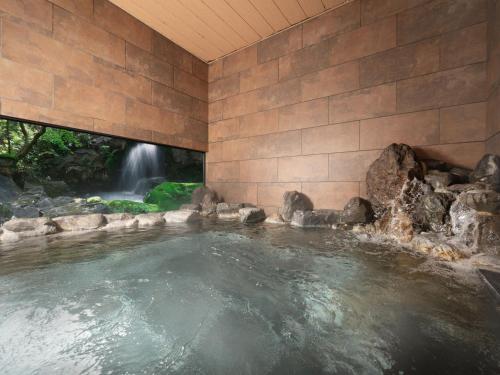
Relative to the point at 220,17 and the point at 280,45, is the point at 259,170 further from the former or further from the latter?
the point at 220,17

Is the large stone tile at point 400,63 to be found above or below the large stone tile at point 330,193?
above

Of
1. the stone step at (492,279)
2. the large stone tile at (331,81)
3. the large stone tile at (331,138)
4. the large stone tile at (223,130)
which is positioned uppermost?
the large stone tile at (331,81)

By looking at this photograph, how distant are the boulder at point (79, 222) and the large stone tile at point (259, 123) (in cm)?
363

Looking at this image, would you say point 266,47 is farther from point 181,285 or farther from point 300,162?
point 181,285

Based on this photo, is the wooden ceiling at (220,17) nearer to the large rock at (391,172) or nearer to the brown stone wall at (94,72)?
the brown stone wall at (94,72)

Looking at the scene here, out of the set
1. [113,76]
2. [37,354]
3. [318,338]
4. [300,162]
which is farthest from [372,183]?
[113,76]

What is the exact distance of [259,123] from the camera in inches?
215

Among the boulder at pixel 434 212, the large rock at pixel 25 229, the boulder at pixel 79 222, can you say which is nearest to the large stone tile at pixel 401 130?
the boulder at pixel 434 212

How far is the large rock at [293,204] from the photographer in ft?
14.8

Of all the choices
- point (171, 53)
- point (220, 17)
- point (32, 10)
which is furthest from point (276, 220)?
point (32, 10)

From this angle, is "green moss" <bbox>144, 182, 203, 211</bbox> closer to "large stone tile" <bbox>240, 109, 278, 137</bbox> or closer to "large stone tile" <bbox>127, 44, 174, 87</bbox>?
"large stone tile" <bbox>240, 109, 278, 137</bbox>

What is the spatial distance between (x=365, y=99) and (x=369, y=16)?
151cm

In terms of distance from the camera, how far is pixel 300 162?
484 centimetres

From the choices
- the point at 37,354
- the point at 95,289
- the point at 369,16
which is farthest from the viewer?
the point at 369,16
